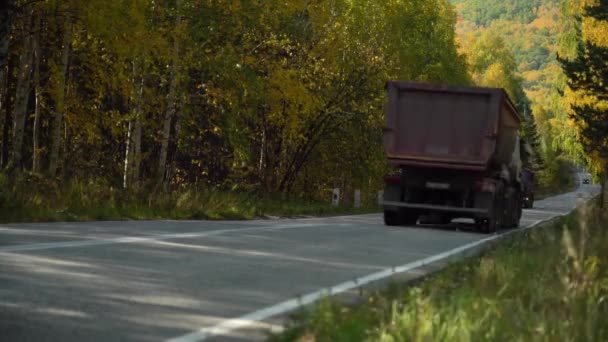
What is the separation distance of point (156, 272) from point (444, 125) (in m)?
12.6

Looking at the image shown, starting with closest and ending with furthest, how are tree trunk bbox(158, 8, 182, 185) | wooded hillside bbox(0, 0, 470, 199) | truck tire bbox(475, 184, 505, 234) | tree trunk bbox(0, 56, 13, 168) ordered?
wooded hillside bbox(0, 0, 470, 199) → truck tire bbox(475, 184, 505, 234) → tree trunk bbox(158, 8, 182, 185) → tree trunk bbox(0, 56, 13, 168)

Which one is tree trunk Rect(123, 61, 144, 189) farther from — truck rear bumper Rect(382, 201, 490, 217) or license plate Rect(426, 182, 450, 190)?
license plate Rect(426, 182, 450, 190)

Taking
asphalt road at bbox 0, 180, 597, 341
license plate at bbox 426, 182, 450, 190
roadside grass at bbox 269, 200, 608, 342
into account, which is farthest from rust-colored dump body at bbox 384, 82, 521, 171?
roadside grass at bbox 269, 200, 608, 342

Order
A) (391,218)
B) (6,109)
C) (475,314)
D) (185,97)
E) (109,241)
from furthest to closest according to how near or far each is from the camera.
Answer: (6,109), (185,97), (391,218), (109,241), (475,314)

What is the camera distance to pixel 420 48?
176 feet

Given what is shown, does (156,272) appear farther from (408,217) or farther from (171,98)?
(171,98)

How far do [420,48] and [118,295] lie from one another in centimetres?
4780

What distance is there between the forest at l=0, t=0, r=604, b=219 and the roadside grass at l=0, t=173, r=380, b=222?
67 millimetres

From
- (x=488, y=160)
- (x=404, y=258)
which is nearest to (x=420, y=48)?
(x=488, y=160)

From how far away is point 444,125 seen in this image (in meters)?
20.2

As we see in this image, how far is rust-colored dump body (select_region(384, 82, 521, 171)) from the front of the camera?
19.9m

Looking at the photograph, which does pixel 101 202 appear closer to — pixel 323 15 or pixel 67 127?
pixel 67 127

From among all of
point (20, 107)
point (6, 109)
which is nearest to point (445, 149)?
point (20, 107)

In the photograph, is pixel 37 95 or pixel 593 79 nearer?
pixel 37 95
